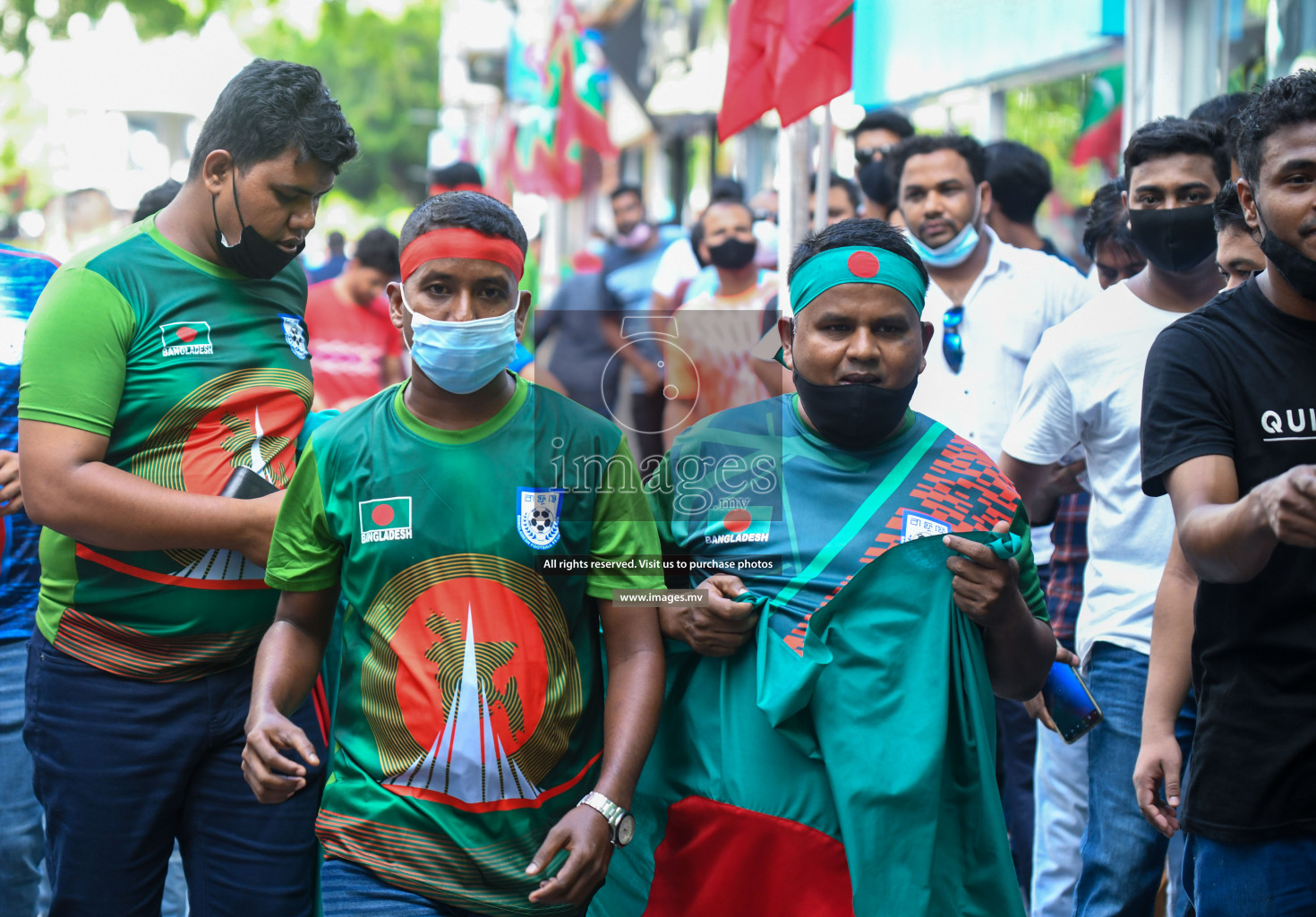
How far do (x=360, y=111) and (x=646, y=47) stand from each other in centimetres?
4807

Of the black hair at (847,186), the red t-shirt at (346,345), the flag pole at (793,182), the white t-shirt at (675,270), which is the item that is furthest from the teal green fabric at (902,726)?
the red t-shirt at (346,345)

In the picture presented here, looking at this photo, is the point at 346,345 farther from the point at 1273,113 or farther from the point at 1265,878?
the point at 1265,878

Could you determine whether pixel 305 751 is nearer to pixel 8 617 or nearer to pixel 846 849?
pixel 846 849

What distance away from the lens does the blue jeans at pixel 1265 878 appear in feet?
8.38

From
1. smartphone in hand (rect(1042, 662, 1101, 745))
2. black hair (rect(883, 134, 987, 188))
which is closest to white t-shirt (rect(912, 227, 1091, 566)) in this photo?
black hair (rect(883, 134, 987, 188))

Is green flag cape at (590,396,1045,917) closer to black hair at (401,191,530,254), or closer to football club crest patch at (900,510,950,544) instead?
football club crest patch at (900,510,950,544)

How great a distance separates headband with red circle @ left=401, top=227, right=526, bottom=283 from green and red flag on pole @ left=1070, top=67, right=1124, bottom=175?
9384 millimetres

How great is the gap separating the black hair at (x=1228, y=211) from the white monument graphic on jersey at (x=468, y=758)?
6.73ft

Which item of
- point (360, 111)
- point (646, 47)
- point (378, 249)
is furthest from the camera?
point (360, 111)

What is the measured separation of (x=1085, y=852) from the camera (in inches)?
147

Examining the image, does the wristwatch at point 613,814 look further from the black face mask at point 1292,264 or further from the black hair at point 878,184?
the black hair at point 878,184

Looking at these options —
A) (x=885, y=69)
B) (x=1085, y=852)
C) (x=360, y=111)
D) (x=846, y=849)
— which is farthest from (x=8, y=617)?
(x=360, y=111)

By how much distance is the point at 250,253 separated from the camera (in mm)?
3354

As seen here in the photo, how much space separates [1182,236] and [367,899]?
9.27ft
